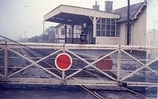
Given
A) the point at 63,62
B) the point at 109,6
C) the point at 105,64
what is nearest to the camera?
the point at 63,62

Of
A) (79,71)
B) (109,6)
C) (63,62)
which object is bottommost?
(79,71)

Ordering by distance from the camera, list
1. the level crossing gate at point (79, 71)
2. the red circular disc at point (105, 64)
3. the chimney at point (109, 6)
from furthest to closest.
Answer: the chimney at point (109, 6), the red circular disc at point (105, 64), the level crossing gate at point (79, 71)

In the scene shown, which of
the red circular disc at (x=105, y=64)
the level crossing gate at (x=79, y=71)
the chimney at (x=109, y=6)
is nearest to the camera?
the level crossing gate at (x=79, y=71)

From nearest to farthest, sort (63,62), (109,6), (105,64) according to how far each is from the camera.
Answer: (63,62), (105,64), (109,6)

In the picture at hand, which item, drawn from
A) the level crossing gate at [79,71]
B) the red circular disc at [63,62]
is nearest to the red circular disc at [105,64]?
the level crossing gate at [79,71]

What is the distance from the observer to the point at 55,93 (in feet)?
19.7

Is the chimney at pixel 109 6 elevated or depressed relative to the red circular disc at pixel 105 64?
elevated

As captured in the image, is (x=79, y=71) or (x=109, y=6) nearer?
(x=79, y=71)

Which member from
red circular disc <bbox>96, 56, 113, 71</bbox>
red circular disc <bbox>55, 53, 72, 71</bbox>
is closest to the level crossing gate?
red circular disc <bbox>96, 56, 113, 71</bbox>

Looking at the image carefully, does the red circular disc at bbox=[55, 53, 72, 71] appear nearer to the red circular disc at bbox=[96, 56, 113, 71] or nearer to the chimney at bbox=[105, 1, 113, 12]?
the red circular disc at bbox=[96, 56, 113, 71]

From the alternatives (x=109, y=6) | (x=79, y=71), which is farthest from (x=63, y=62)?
(x=109, y=6)

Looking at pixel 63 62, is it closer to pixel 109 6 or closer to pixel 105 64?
pixel 105 64

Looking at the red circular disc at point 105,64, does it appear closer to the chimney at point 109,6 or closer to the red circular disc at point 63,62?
the red circular disc at point 63,62

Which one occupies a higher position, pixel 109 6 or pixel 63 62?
pixel 109 6
